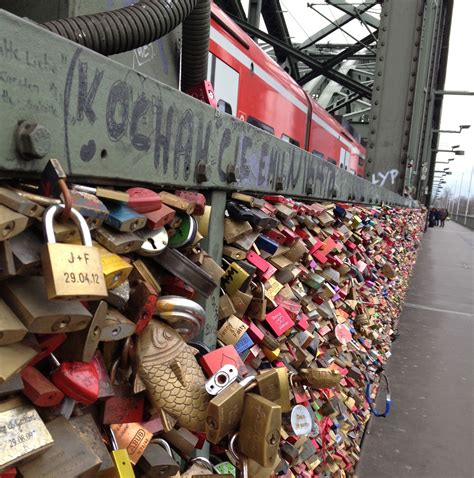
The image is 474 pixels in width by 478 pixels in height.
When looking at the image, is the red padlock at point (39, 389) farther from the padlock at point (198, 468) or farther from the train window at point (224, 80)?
the train window at point (224, 80)

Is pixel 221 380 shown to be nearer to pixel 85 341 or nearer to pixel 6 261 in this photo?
pixel 85 341

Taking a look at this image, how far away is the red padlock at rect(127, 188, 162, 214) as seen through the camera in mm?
954

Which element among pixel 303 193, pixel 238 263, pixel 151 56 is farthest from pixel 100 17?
pixel 303 193

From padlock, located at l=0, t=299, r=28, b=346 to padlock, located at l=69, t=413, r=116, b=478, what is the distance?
0.24 meters

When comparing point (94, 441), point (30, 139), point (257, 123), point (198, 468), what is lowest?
point (198, 468)

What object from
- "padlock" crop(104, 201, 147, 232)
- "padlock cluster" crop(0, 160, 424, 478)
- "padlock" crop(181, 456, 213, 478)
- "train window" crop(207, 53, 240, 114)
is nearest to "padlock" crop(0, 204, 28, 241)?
"padlock cluster" crop(0, 160, 424, 478)

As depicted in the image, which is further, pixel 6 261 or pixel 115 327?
pixel 115 327

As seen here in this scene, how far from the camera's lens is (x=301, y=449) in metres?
1.83

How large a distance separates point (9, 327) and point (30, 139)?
272 millimetres

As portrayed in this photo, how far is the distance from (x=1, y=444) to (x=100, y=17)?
122 cm

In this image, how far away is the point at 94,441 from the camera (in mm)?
879

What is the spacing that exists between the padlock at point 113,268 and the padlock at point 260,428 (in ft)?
1.26

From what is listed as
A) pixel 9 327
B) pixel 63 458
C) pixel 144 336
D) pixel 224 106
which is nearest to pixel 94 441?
pixel 63 458

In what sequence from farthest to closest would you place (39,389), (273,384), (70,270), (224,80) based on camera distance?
1. (224,80)
2. (273,384)
3. (39,389)
4. (70,270)
